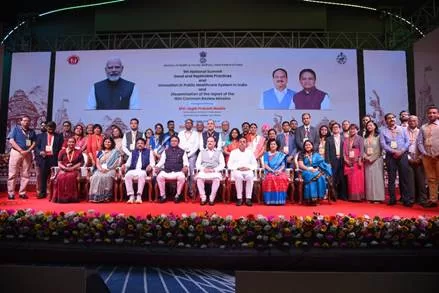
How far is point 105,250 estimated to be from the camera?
10.5 ft

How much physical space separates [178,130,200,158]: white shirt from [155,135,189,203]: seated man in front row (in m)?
0.34

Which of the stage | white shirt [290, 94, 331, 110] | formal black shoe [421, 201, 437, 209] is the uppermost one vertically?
white shirt [290, 94, 331, 110]

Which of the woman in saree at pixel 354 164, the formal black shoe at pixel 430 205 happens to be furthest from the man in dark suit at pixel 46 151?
the formal black shoe at pixel 430 205

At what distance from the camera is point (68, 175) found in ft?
16.8

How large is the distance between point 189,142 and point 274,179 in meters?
1.82

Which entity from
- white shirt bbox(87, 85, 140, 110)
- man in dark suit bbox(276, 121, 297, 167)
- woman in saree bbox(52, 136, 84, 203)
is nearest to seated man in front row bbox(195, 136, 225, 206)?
man in dark suit bbox(276, 121, 297, 167)

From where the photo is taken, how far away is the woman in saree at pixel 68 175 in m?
4.98

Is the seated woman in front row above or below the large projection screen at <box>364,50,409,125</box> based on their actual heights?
below

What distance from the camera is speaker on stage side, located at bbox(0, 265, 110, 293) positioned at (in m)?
1.33

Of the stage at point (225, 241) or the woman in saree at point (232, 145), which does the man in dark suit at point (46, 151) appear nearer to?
the stage at point (225, 241)

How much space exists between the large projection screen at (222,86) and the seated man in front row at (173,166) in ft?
6.76

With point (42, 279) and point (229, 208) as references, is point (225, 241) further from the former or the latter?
point (42, 279)

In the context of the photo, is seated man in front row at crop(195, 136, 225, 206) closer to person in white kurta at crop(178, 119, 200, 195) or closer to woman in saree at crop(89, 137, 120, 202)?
person in white kurta at crop(178, 119, 200, 195)

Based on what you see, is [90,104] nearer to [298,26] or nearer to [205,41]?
[205,41]
